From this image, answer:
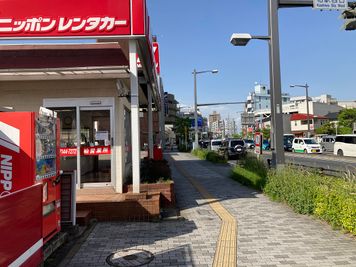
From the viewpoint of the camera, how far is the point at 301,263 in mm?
4992

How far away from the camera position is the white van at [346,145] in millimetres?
32188

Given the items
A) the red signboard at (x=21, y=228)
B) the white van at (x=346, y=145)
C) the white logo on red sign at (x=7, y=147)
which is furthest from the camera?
the white van at (x=346, y=145)

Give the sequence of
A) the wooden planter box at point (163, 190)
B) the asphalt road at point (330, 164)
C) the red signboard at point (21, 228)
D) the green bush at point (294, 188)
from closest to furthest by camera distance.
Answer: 1. the red signboard at point (21, 228)
2. the green bush at point (294, 188)
3. the wooden planter box at point (163, 190)
4. the asphalt road at point (330, 164)

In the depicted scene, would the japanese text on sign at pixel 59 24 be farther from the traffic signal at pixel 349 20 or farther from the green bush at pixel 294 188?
the green bush at pixel 294 188

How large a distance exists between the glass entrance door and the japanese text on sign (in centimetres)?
226

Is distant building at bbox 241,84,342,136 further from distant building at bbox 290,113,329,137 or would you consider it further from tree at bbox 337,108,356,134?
tree at bbox 337,108,356,134

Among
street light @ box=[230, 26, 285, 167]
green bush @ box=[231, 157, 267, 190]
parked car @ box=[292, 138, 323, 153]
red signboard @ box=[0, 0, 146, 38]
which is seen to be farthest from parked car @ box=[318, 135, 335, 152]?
red signboard @ box=[0, 0, 146, 38]

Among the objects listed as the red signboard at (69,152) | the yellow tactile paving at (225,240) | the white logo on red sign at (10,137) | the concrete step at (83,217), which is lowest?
the yellow tactile paving at (225,240)

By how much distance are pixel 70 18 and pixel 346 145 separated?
3073 centimetres

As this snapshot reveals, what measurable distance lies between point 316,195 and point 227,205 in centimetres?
235

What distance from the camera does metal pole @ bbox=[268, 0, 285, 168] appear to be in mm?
10828

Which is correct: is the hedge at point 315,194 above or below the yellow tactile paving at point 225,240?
above

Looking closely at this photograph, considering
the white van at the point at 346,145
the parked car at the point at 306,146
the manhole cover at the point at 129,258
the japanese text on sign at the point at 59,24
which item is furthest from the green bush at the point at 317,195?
the parked car at the point at 306,146

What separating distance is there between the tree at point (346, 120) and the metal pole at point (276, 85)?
59535 millimetres
